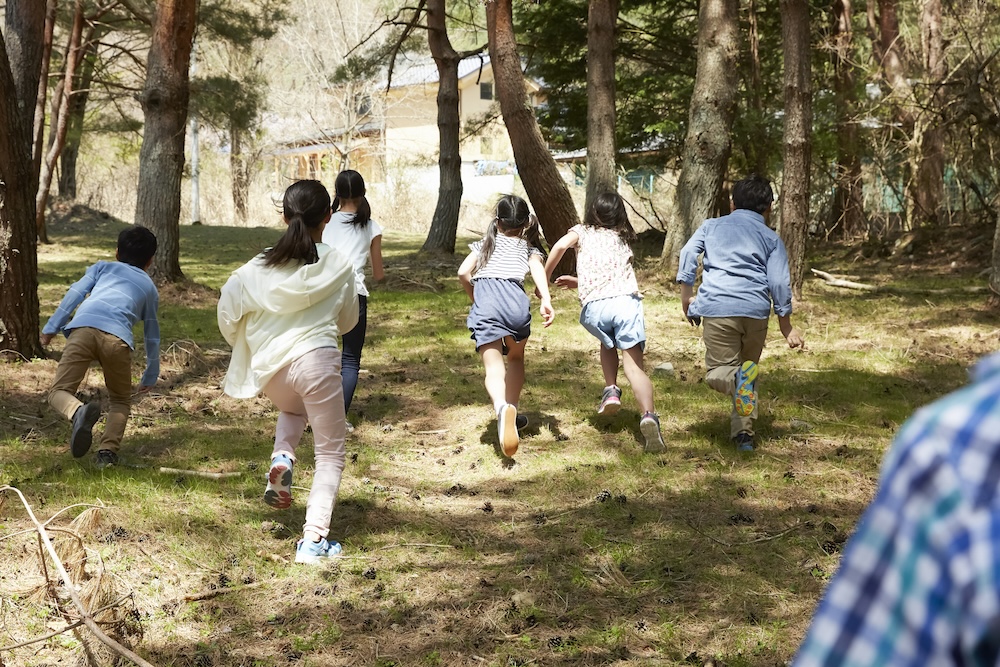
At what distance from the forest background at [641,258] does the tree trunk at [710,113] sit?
0.13 feet

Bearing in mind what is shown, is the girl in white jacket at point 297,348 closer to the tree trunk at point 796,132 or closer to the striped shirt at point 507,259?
the striped shirt at point 507,259

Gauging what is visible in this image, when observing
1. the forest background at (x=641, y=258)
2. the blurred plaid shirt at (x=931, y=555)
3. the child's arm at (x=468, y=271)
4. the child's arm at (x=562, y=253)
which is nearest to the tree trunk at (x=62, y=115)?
the forest background at (x=641, y=258)

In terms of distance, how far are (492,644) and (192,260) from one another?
15955 millimetres

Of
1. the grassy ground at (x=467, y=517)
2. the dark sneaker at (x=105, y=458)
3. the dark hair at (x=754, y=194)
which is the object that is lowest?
the grassy ground at (x=467, y=517)

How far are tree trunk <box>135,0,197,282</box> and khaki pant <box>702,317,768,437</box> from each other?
770cm

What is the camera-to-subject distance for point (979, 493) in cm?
78

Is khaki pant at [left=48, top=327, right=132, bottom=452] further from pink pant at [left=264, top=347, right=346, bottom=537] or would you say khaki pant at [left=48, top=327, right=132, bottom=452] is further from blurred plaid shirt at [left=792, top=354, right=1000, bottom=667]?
blurred plaid shirt at [left=792, top=354, right=1000, bottom=667]

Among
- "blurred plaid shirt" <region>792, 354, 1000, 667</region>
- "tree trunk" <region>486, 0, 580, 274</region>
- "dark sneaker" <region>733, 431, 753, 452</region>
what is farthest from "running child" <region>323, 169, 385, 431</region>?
"tree trunk" <region>486, 0, 580, 274</region>

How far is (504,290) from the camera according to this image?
6.38 meters

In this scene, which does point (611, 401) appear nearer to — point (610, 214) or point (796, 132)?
point (610, 214)

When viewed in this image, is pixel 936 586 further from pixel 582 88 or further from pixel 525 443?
pixel 582 88

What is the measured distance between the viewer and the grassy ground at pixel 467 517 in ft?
12.4

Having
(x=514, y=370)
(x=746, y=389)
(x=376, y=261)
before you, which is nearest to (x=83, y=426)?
(x=376, y=261)

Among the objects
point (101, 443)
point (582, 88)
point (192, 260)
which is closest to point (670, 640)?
point (101, 443)
